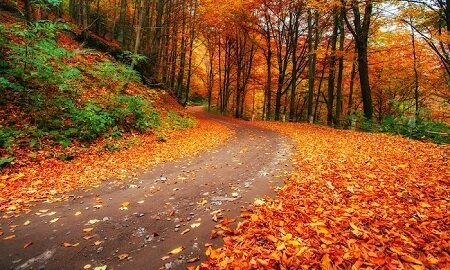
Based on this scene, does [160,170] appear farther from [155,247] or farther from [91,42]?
[91,42]

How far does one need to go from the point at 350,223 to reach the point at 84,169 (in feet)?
23.7

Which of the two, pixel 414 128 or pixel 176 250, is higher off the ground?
pixel 414 128

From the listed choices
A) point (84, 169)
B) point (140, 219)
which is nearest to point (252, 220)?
point (140, 219)

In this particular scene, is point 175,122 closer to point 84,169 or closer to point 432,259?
point 84,169

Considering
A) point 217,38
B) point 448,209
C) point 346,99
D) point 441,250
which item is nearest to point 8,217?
point 441,250

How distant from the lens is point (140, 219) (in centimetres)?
524

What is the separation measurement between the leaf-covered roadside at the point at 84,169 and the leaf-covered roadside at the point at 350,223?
4413 mm

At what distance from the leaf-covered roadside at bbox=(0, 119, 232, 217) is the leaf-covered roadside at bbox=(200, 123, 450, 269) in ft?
14.5

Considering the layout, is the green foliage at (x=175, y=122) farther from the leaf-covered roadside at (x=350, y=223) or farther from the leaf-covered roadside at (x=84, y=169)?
the leaf-covered roadside at (x=350, y=223)

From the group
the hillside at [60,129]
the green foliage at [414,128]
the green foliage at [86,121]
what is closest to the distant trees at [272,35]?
the green foliage at [414,128]

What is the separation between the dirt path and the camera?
164 inches

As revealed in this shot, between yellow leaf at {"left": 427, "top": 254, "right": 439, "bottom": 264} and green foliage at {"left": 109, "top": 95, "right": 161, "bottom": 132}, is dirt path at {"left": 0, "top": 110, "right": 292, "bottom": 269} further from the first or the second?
green foliage at {"left": 109, "top": 95, "right": 161, "bottom": 132}

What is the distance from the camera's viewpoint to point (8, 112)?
9.61m

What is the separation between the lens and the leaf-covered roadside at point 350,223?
352 cm
